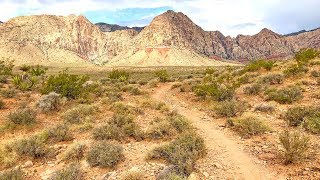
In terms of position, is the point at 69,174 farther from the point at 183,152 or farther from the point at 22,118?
the point at 22,118

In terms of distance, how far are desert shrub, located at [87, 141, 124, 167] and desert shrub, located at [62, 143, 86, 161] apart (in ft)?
1.49

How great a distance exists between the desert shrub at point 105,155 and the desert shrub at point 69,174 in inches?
30.8

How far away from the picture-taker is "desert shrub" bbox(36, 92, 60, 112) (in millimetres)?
18797

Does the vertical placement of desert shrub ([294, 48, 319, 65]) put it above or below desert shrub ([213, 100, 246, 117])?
above

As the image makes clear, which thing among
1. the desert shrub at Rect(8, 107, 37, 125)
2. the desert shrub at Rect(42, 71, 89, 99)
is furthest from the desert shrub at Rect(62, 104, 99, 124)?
the desert shrub at Rect(42, 71, 89, 99)

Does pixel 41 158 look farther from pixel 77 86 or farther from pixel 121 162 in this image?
pixel 77 86

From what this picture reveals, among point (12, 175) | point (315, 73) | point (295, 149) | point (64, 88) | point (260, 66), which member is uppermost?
point (315, 73)

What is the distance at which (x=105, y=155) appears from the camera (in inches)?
436

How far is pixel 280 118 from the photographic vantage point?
15.1 metres

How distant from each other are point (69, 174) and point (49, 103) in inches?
382

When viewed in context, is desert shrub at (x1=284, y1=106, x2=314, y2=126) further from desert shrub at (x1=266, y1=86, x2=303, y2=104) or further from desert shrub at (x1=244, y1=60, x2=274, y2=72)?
desert shrub at (x1=244, y1=60, x2=274, y2=72)

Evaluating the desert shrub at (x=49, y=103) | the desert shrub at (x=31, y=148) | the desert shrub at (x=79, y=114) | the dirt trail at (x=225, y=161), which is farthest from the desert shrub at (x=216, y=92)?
the desert shrub at (x=31, y=148)

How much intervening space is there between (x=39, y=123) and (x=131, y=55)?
166 meters

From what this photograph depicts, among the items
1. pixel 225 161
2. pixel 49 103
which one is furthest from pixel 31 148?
pixel 49 103
